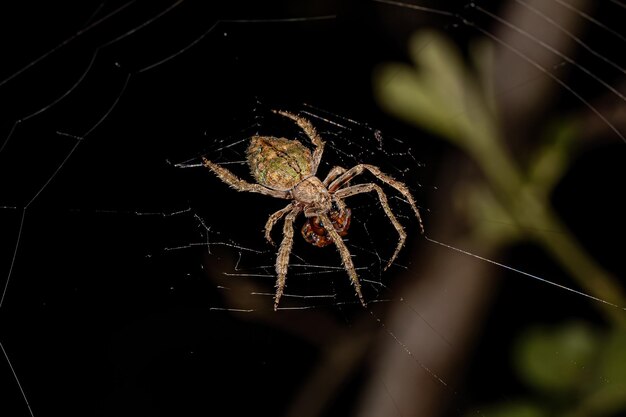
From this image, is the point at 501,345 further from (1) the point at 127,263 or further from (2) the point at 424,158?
(1) the point at 127,263

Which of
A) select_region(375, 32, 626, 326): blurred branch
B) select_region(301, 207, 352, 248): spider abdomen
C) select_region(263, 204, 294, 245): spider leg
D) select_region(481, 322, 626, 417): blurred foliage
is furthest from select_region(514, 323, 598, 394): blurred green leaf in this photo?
select_region(263, 204, 294, 245): spider leg

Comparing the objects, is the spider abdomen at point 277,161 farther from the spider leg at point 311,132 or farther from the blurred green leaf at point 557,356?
the blurred green leaf at point 557,356

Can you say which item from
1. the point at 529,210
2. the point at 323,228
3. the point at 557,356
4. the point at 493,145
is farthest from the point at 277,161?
the point at 557,356

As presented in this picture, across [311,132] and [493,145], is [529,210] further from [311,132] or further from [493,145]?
[311,132]

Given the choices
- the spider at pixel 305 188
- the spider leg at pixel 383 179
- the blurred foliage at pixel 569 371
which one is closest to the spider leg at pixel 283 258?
the spider at pixel 305 188

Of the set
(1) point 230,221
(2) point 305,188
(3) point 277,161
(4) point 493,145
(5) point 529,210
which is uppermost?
(4) point 493,145

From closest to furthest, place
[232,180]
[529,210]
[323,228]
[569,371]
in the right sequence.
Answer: [569,371] → [529,210] → [232,180] → [323,228]

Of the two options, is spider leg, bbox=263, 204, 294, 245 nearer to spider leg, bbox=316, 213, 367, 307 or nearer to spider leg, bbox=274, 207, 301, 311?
spider leg, bbox=274, 207, 301, 311
